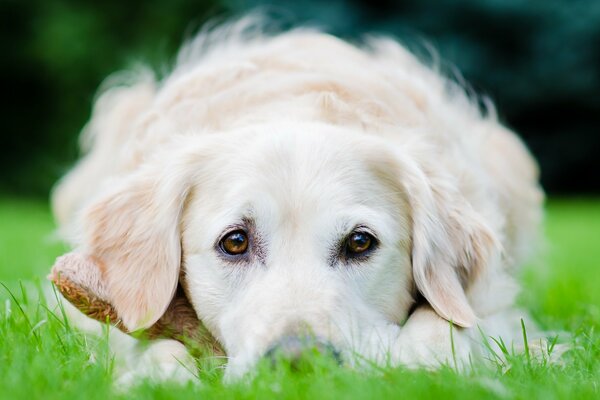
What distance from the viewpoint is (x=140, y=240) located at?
3369 mm

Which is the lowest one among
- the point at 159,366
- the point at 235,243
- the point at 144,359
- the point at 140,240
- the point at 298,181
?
the point at 144,359

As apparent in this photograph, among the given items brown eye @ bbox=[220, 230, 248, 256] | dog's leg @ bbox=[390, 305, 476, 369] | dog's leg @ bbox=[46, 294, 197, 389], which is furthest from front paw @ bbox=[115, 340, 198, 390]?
dog's leg @ bbox=[390, 305, 476, 369]

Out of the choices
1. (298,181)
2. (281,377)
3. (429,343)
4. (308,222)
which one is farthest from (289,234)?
(281,377)

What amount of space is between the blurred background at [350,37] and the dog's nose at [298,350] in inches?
486

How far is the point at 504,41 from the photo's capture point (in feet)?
55.8

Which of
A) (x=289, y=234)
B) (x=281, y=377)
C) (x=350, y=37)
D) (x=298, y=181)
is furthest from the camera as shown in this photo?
(x=350, y=37)

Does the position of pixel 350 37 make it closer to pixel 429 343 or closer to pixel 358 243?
pixel 358 243

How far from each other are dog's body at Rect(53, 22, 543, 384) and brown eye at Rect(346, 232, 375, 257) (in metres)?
0.02

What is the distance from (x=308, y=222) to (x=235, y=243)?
284mm

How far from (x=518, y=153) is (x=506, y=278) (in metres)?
2.52

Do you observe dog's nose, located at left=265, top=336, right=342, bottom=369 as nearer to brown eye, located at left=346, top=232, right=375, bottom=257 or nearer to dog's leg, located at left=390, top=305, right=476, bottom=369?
dog's leg, located at left=390, top=305, right=476, bottom=369

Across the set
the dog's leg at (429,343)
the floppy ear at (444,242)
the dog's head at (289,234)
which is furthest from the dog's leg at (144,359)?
the floppy ear at (444,242)

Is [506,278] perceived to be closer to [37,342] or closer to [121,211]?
[121,211]

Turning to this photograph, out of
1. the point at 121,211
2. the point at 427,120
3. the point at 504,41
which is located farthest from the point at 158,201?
the point at 504,41
